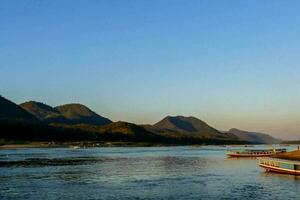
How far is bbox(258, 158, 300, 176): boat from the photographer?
76.6 m

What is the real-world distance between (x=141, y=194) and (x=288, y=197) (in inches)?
673

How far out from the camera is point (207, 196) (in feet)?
176

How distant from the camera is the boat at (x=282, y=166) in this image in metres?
76.6

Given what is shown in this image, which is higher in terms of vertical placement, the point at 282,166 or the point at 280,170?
the point at 282,166

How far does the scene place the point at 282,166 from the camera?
80.9 m

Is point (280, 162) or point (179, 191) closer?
point (179, 191)

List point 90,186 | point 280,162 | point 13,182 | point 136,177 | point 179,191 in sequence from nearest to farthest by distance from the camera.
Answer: point 179,191 < point 90,186 < point 13,182 < point 136,177 < point 280,162

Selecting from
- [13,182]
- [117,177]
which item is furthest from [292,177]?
Answer: [13,182]

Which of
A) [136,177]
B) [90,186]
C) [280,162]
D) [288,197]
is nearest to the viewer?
[288,197]

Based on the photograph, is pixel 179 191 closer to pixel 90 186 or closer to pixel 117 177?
pixel 90 186

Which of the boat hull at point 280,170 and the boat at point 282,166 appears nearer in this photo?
the boat hull at point 280,170

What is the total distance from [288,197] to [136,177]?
97.8 feet

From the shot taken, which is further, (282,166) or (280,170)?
(280,170)

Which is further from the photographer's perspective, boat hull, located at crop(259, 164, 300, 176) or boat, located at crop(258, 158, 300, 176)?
boat, located at crop(258, 158, 300, 176)
